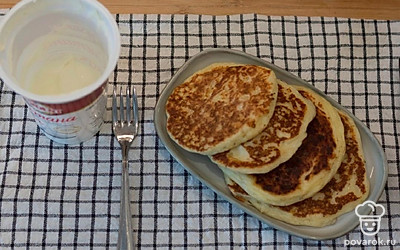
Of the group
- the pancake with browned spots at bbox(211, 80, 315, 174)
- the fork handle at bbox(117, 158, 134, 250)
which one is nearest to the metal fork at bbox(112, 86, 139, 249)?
the fork handle at bbox(117, 158, 134, 250)

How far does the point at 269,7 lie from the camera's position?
1.46m

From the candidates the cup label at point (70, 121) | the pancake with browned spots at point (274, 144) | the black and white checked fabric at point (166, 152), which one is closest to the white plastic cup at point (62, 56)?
the cup label at point (70, 121)

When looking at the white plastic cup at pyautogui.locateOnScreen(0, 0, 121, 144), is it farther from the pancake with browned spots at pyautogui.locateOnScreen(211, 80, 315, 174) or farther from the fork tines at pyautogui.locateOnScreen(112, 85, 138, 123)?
the pancake with browned spots at pyautogui.locateOnScreen(211, 80, 315, 174)

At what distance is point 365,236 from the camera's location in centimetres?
124

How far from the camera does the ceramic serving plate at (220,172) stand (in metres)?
1.18

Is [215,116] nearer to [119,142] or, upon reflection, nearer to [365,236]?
[119,142]

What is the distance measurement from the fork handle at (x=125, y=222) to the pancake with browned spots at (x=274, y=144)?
0.20 metres

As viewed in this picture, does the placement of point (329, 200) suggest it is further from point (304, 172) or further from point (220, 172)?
point (220, 172)

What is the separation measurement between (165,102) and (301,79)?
0.31 meters

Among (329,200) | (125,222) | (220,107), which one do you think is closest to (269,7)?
(220,107)

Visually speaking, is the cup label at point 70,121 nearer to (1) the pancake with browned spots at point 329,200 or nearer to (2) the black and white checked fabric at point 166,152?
(2) the black and white checked fabric at point 166,152

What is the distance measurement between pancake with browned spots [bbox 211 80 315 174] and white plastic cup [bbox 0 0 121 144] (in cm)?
29

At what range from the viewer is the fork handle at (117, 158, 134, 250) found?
1.17 metres

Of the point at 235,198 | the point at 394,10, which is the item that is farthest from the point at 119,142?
the point at 394,10
